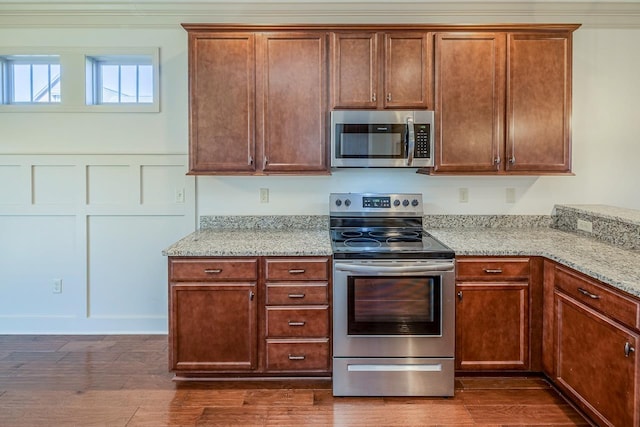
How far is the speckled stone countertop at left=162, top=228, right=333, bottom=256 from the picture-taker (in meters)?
2.76

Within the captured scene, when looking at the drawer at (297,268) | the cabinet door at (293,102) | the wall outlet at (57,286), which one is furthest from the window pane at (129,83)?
the drawer at (297,268)

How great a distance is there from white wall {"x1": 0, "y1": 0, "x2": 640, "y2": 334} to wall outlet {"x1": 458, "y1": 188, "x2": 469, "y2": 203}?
33 mm

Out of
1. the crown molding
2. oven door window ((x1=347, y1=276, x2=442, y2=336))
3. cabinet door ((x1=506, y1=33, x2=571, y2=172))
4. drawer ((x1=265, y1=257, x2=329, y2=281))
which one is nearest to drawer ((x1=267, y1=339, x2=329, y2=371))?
oven door window ((x1=347, y1=276, x2=442, y2=336))

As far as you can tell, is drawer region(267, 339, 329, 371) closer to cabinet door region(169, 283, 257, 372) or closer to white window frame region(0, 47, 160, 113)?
cabinet door region(169, 283, 257, 372)

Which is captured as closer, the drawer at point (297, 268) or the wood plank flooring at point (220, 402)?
the wood plank flooring at point (220, 402)

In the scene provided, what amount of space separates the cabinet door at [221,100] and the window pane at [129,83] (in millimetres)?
Result: 816

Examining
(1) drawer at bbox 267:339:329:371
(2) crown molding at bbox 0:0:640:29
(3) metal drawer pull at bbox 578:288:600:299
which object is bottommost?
(1) drawer at bbox 267:339:329:371

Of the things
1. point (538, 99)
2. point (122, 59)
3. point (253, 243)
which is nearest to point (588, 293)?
point (538, 99)

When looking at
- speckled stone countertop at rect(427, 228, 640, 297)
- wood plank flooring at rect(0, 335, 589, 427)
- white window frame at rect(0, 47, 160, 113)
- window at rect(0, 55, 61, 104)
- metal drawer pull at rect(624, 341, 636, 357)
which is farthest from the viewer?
window at rect(0, 55, 61, 104)

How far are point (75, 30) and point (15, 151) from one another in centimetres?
107

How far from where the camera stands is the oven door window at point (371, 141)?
3.08 m

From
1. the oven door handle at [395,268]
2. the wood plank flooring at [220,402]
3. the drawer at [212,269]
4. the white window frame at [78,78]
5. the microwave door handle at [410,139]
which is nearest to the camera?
the wood plank flooring at [220,402]

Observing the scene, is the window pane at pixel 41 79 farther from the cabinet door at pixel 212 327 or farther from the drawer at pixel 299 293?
the drawer at pixel 299 293

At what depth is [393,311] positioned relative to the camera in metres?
2.70
